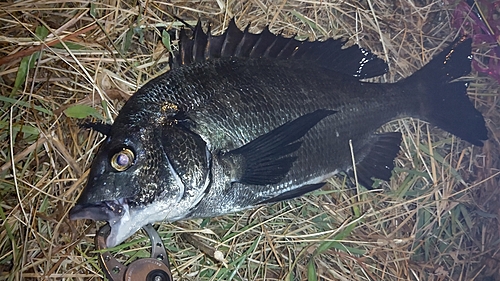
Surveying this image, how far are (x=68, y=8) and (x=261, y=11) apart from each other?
84 centimetres

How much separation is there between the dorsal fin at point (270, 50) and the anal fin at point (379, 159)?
29cm

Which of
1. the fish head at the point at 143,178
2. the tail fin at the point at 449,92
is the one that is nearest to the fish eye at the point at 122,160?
the fish head at the point at 143,178

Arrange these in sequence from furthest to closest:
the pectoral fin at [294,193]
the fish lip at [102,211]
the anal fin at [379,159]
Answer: the anal fin at [379,159] < the pectoral fin at [294,193] < the fish lip at [102,211]

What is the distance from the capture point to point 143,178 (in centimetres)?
130

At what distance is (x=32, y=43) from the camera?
1625mm

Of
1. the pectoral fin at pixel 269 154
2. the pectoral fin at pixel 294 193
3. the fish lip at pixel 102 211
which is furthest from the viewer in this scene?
the pectoral fin at pixel 294 193

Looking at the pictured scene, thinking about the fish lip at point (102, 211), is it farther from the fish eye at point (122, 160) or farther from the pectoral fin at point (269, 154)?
the pectoral fin at point (269, 154)

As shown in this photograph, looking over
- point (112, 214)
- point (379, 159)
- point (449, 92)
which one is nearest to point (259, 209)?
point (379, 159)

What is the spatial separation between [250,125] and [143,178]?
0.42 meters

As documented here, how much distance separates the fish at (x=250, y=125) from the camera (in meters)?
1.31

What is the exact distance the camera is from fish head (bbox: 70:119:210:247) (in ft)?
4.16

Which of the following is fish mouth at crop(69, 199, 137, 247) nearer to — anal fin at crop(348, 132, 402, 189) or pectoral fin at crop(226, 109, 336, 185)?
pectoral fin at crop(226, 109, 336, 185)

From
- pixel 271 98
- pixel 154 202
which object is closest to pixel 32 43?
pixel 154 202

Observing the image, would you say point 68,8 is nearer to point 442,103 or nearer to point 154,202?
point 154,202
